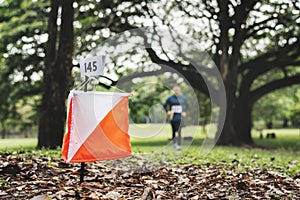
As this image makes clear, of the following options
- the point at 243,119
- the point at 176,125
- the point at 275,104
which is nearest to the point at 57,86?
the point at 176,125

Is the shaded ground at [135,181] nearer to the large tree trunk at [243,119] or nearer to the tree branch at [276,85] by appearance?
the large tree trunk at [243,119]

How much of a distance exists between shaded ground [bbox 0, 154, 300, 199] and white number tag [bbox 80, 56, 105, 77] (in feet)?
4.07

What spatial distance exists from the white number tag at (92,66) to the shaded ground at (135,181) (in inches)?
48.9

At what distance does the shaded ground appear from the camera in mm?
4508

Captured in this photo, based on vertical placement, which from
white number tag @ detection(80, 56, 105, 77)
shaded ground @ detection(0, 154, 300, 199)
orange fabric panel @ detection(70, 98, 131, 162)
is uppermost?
white number tag @ detection(80, 56, 105, 77)

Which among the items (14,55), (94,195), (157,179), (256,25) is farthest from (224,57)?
(94,195)

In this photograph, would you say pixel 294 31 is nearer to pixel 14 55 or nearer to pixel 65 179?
pixel 14 55

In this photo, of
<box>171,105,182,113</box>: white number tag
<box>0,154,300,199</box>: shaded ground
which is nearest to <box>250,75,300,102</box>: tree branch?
<box>171,105,182,113</box>: white number tag

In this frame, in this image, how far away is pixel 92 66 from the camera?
15.8 ft

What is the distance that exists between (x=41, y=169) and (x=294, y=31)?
12600 mm

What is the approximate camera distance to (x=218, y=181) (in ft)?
16.9

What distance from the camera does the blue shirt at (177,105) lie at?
26.4 ft

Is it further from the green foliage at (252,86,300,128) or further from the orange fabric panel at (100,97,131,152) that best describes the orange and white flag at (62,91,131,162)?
the green foliage at (252,86,300,128)

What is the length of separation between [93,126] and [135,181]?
0.92 metres
